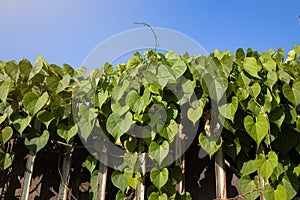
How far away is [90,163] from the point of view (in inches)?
57.0

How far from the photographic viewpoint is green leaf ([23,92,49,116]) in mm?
1385

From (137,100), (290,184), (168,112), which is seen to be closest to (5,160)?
(137,100)

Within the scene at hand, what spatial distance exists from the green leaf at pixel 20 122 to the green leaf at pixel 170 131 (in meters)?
0.61

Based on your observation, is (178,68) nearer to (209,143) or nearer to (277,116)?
(209,143)

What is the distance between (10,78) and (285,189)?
4.46ft

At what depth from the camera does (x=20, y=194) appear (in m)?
1.54

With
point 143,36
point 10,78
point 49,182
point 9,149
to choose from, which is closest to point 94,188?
point 49,182

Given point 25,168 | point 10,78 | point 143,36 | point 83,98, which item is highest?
point 143,36

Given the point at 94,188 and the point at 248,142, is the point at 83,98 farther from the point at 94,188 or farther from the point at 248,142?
the point at 248,142

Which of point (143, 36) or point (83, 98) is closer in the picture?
point (83, 98)

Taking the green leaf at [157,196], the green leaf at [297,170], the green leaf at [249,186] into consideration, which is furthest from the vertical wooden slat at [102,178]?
the green leaf at [297,170]

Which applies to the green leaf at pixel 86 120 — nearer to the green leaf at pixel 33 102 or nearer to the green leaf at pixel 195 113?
the green leaf at pixel 33 102

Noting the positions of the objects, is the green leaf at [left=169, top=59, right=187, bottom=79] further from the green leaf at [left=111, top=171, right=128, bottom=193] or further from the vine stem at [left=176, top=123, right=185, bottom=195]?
the green leaf at [left=111, top=171, right=128, bottom=193]

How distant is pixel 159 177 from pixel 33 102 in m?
0.66
